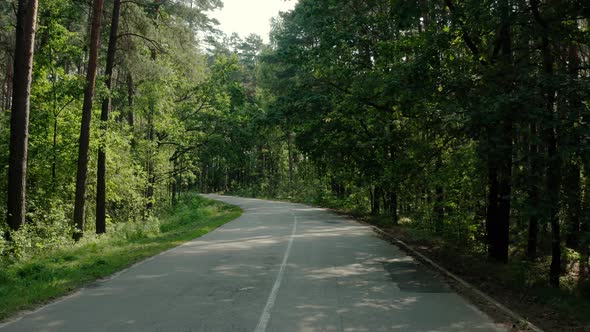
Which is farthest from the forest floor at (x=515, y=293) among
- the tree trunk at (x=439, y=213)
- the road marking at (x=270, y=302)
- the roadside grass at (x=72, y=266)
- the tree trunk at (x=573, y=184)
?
the roadside grass at (x=72, y=266)

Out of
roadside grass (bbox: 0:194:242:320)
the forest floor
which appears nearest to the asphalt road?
A: roadside grass (bbox: 0:194:242:320)

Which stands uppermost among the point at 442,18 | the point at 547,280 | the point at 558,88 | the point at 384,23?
the point at 384,23

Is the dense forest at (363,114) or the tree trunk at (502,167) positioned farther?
the dense forest at (363,114)

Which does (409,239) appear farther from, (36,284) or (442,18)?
(36,284)

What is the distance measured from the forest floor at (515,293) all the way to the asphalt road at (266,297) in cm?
69

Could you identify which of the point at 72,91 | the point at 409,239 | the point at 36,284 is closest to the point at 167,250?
the point at 36,284

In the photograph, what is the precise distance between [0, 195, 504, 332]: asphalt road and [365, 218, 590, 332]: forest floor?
0.69m

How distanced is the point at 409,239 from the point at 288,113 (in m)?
9.03

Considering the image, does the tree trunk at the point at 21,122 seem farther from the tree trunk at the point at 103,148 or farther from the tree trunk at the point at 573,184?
the tree trunk at the point at 573,184

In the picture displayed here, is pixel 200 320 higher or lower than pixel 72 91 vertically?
lower

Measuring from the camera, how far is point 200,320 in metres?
6.61

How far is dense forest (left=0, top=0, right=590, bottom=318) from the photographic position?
880 centimetres

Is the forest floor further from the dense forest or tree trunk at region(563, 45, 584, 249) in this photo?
tree trunk at region(563, 45, 584, 249)

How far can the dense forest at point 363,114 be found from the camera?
8.80m
